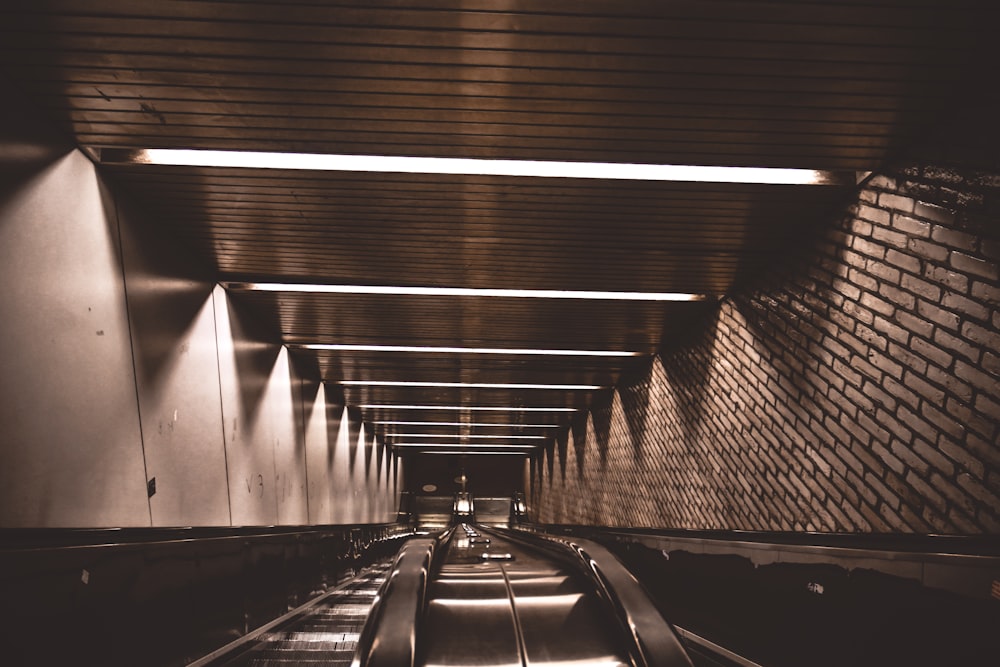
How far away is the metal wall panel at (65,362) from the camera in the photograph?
5.07 metres

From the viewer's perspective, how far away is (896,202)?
5.77 metres

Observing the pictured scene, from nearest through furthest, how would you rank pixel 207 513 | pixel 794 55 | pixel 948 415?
1. pixel 794 55
2. pixel 948 415
3. pixel 207 513

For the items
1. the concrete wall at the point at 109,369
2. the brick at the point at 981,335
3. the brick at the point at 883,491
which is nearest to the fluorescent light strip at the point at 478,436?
the concrete wall at the point at 109,369

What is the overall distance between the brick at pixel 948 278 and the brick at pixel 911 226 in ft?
0.82

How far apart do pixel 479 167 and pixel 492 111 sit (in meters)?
0.85

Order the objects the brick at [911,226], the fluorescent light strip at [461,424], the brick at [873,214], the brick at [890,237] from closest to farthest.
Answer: the brick at [911,226]
the brick at [890,237]
the brick at [873,214]
the fluorescent light strip at [461,424]

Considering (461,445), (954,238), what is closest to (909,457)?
(954,238)

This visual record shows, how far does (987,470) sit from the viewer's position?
4816 millimetres

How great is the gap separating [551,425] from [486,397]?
512 cm

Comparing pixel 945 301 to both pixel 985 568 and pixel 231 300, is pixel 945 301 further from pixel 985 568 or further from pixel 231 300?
pixel 231 300

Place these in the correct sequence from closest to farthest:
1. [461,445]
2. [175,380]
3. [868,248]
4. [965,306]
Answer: [965,306], [868,248], [175,380], [461,445]

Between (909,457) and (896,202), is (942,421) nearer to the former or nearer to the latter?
(909,457)

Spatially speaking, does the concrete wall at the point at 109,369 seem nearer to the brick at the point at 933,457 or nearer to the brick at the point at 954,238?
the brick at the point at 933,457

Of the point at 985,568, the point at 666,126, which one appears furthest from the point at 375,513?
the point at 985,568
